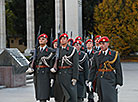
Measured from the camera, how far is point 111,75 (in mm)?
7031

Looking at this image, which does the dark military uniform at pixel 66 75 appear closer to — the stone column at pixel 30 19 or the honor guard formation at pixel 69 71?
the honor guard formation at pixel 69 71

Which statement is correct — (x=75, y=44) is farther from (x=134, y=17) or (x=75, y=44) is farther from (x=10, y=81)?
(x=134, y=17)

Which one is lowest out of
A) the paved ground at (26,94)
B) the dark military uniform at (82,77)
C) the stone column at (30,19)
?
the paved ground at (26,94)

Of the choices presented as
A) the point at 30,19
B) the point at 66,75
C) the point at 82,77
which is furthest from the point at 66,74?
the point at 30,19

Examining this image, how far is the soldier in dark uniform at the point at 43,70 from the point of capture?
801 cm

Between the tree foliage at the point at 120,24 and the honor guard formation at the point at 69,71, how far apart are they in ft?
82.7

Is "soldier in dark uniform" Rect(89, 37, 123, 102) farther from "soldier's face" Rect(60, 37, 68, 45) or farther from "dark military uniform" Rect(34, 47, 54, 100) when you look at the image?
"dark military uniform" Rect(34, 47, 54, 100)

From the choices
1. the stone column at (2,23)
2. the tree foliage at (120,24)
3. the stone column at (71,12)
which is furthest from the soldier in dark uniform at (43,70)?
the tree foliage at (120,24)

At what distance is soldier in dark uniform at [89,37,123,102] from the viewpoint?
6.96 m

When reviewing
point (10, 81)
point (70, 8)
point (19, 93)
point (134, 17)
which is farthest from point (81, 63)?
point (134, 17)

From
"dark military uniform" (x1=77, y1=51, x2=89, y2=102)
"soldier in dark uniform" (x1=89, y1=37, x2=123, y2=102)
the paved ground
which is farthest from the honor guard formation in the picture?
the paved ground

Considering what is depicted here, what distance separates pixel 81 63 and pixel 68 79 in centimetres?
152

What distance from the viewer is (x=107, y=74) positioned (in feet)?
23.1

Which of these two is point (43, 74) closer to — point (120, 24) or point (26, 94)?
point (26, 94)
